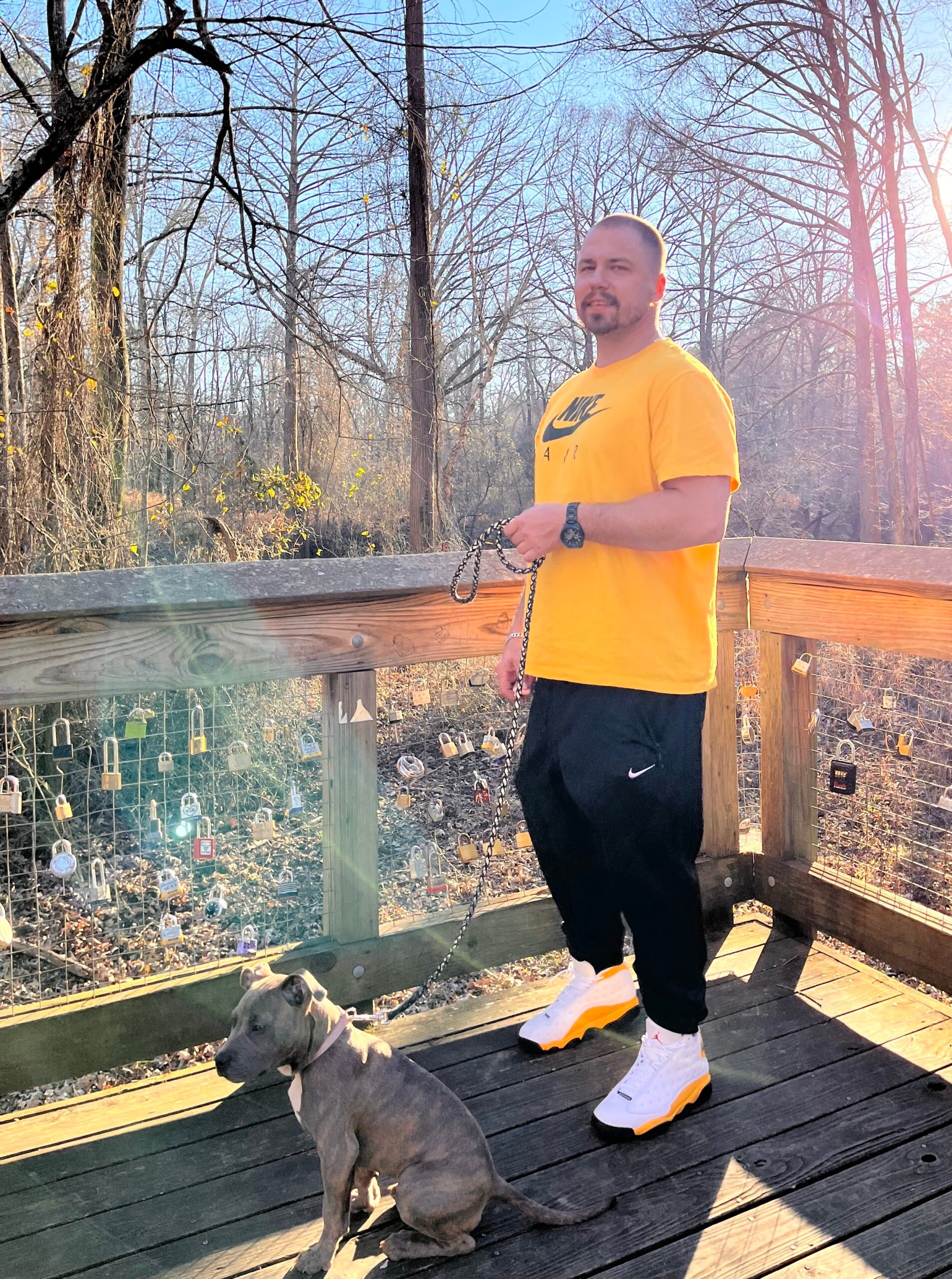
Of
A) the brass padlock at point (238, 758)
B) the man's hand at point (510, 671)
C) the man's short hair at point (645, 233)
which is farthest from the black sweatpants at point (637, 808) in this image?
the man's short hair at point (645, 233)

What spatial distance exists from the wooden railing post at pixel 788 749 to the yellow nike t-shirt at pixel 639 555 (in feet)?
3.00

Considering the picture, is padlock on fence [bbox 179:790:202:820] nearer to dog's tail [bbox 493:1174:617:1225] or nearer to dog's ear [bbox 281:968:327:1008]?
dog's ear [bbox 281:968:327:1008]

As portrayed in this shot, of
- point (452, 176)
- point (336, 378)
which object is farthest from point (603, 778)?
point (452, 176)

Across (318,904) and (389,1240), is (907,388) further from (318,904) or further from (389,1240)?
(389,1240)

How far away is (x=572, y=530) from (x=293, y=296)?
254 inches

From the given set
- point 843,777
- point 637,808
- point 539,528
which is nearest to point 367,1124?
point 637,808

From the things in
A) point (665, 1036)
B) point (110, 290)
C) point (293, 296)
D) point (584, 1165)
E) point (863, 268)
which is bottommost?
point (584, 1165)

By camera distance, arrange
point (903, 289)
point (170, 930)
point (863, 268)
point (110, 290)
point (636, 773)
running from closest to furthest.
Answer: point (636, 773)
point (170, 930)
point (110, 290)
point (903, 289)
point (863, 268)

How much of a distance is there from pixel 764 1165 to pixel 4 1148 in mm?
1545

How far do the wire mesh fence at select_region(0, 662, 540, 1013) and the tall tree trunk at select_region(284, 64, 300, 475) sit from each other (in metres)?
2.95

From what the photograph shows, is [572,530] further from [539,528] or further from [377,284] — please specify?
[377,284]

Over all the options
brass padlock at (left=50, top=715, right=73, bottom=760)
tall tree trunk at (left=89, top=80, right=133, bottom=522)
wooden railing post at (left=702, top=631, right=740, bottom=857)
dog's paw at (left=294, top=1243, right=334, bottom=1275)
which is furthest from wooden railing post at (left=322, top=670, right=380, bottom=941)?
tall tree trunk at (left=89, top=80, right=133, bottom=522)

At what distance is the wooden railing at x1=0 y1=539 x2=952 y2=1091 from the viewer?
1997 mm

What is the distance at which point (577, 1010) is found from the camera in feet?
7.72
